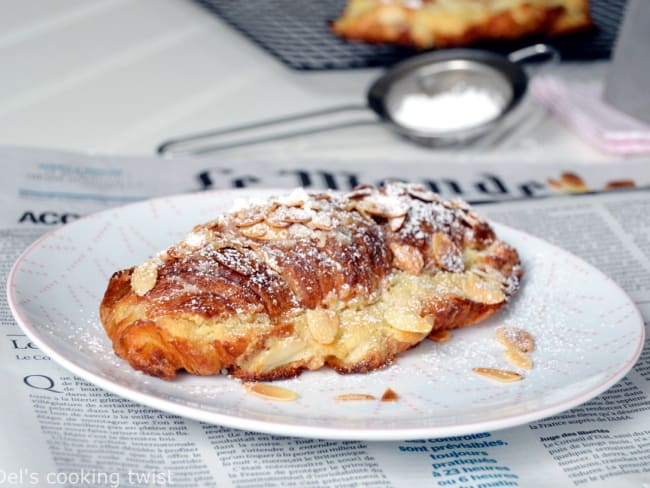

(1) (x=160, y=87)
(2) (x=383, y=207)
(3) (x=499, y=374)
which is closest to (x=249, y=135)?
(1) (x=160, y=87)

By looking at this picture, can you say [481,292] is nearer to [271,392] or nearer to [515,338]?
[515,338]

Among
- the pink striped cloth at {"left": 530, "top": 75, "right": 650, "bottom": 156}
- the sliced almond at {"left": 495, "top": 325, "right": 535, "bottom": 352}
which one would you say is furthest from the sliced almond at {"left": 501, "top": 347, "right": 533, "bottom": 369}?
the pink striped cloth at {"left": 530, "top": 75, "right": 650, "bottom": 156}

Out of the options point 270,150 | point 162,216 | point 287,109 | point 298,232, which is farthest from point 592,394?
point 287,109

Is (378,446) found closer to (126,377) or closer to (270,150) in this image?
(126,377)

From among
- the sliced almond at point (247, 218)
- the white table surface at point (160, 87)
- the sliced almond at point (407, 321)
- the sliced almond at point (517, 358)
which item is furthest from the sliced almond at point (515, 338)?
the white table surface at point (160, 87)

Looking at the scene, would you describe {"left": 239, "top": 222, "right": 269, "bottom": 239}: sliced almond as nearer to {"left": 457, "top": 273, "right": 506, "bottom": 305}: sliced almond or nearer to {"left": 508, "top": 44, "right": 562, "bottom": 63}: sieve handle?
{"left": 457, "top": 273, "right": 506, "bottom": 305}: sliced almond

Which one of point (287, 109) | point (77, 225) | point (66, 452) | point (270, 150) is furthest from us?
point (287, 109)

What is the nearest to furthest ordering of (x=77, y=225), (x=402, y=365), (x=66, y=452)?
(x=66, y=452) < (x=402, y=365) < (x=77, y=225)
